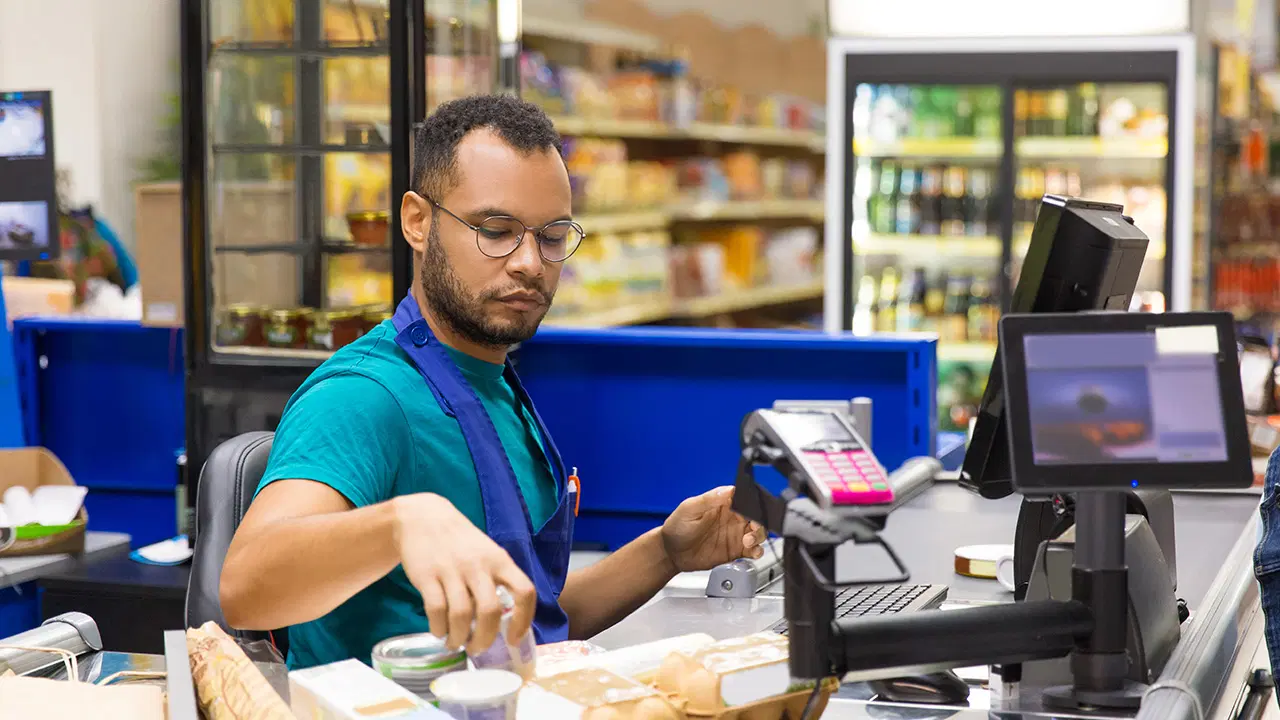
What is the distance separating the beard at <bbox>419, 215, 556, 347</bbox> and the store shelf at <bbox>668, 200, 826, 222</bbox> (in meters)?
6.03

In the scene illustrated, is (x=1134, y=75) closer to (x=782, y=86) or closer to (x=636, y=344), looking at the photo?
(x=636, y=344)

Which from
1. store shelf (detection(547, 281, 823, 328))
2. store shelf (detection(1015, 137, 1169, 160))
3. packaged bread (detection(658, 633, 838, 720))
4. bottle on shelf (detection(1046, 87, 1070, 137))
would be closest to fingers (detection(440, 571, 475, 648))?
packaged bread (detection(658, 633, 838, 720))

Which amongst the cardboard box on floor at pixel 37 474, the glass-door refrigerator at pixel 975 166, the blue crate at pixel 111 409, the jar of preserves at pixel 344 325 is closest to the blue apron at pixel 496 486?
the cardboard box on floor at pixel 37 474

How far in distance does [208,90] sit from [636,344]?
1.40 meters

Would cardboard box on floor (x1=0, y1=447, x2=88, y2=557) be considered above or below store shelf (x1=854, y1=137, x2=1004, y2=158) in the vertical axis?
below

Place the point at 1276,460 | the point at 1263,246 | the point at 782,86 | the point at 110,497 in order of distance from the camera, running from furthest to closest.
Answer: the point at 782,86 < the point at 1263,246 < the point at 110,497 < the point at 1276,460

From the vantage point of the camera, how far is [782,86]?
33.6 feet

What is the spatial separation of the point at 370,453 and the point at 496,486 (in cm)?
21

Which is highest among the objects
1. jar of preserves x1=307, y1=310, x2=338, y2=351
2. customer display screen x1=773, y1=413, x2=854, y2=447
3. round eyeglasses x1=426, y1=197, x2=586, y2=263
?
round eyeglasses x1=426, y1=197, x2=586, y2=263

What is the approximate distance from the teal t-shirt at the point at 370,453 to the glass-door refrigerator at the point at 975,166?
15.8ft

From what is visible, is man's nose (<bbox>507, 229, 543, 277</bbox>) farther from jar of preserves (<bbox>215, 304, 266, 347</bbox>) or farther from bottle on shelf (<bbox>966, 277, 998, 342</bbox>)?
bottle on shelf (<bbox>966, 277, 998, 342</bbox>)

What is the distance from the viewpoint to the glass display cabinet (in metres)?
4.09

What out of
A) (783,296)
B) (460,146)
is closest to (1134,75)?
(783,296)

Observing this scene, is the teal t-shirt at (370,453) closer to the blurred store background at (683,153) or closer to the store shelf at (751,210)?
the blurred store background at (683,153)
